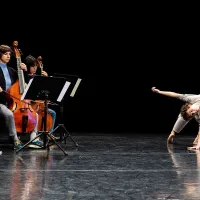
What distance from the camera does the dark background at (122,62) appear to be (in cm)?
831

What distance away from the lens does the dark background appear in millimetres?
8312

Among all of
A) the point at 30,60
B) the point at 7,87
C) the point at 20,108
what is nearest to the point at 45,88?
the point at 20,108

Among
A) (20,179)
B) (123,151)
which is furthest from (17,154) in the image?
(20,179)

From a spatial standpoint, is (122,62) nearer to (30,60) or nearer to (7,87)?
(30,60)

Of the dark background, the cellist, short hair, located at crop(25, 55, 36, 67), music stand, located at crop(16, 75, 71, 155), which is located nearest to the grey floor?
the cellist

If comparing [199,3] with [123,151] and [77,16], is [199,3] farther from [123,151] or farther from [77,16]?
[123,151]

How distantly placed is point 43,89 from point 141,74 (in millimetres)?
3975

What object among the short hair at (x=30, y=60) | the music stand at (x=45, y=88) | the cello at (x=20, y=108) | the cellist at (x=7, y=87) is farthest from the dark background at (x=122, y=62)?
the music stand at (x=45, y=88)

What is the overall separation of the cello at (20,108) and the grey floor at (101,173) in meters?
0.27

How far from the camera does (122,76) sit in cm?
863

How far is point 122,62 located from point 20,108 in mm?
3635

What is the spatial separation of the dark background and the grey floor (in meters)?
2.79

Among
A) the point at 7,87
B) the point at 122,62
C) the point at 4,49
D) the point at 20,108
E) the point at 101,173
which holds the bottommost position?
the point at 101,173

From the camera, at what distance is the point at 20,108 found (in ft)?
17.2
